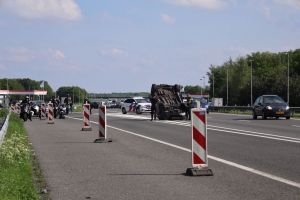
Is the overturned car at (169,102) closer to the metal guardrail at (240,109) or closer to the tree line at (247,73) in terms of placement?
the metal guardrail at (240,109)

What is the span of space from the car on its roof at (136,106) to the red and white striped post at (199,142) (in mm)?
45160

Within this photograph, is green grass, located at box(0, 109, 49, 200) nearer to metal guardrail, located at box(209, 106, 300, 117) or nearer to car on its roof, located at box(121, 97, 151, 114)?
metal guardrail, located at box(209, 106, 300, 117)

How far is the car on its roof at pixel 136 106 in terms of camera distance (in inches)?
2214

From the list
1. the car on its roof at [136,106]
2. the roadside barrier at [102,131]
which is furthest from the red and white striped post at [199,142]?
the car on its roof at [136,106]

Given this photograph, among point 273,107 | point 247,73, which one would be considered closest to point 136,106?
point 273,107

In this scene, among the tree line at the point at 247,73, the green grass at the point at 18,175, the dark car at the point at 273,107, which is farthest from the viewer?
the tree line at the point at 247,73

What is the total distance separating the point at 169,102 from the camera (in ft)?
135

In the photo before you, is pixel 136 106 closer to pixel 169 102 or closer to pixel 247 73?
pixel 169 102

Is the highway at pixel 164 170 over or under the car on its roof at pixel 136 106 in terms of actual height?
under

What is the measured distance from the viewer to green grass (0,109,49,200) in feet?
26.6

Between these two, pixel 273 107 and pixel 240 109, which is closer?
pixel 273 107

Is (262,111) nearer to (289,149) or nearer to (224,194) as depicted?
(289,149)

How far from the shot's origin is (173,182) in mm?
9891

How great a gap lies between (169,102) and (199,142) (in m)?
30.3
